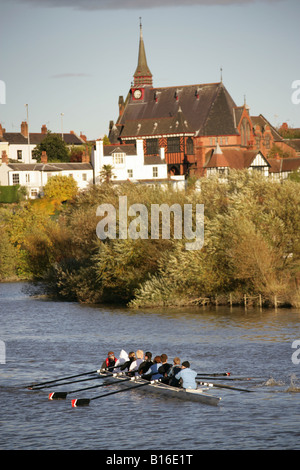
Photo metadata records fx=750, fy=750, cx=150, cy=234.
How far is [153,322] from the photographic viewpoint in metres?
48.1

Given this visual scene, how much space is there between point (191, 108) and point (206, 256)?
9242cm

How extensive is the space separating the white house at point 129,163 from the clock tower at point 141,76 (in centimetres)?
2201

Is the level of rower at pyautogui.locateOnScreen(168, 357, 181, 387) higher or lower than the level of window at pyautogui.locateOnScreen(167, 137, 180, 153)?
lower

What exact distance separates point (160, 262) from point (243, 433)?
88.9ft

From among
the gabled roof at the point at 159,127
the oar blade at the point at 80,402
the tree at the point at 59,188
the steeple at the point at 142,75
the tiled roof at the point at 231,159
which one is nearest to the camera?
the oar blade at the point at 80,402

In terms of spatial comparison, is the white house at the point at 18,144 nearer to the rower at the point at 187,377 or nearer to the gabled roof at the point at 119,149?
the gabled roof at the point at 119,149

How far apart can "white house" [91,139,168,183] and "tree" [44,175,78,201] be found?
8818 millimetres

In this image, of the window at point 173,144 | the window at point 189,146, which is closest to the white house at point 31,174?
the window at point 173,144

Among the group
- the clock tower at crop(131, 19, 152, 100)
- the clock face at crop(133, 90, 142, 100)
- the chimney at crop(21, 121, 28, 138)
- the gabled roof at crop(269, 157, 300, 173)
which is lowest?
the gabled roof at crop(269, 157, 300, 173)

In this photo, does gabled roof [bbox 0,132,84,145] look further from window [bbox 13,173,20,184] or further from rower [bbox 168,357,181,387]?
rower [bbox 168,357,181,387]

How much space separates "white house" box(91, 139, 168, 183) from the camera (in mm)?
124688

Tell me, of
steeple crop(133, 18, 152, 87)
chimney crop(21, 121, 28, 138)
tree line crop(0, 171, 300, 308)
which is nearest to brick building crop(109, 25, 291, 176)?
steeple crop(133, 18, 152, 87)

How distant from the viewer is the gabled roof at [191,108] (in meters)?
136

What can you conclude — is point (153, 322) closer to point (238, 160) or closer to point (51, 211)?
point (51, 211)
